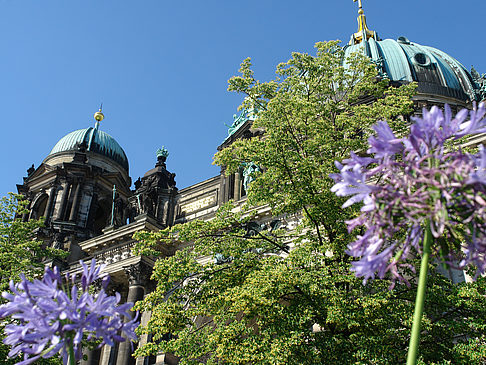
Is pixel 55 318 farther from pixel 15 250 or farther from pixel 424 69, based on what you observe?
pixel 424 69

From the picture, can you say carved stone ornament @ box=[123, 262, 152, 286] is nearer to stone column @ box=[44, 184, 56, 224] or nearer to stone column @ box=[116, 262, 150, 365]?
stone column @ box=[116, 262, 150, 365]

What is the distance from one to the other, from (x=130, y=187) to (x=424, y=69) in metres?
28.9

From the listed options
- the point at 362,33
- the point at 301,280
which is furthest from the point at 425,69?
the point at 301,280

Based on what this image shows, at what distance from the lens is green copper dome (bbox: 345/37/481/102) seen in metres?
33.8

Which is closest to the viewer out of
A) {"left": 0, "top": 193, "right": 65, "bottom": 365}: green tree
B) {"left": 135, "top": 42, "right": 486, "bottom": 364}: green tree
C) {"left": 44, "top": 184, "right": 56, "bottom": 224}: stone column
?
{"left": 135, "top": 42, "right": 486, "bottom": 364}: green tree

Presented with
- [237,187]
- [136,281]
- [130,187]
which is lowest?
[136,281]

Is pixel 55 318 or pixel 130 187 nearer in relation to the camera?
pixel 55 318

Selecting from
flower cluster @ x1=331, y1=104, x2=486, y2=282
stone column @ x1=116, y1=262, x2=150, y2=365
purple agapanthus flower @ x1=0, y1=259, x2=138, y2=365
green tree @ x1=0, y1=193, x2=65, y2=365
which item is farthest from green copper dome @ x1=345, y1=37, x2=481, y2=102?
purple agapanthus flower @ x1=0, y1=259, x2=138, y2=365

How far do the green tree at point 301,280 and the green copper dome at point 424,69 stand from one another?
16.6m

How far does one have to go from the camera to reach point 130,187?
164ft

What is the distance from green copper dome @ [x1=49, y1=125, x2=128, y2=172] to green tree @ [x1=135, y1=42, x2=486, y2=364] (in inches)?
1273

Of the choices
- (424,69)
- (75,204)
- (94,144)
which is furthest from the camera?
(94,144)

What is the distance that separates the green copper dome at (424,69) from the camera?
111 feet

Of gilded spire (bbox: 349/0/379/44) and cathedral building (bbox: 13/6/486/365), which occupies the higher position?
gilded spire (bbox: 349/0/379/44)
